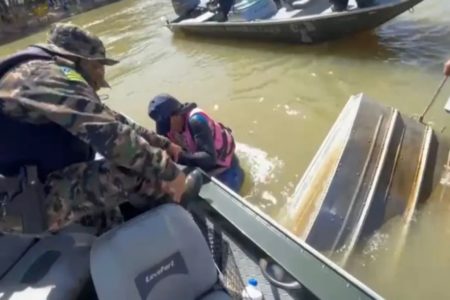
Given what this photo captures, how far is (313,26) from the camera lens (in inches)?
311

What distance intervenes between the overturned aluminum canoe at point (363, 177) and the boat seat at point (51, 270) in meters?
1.63

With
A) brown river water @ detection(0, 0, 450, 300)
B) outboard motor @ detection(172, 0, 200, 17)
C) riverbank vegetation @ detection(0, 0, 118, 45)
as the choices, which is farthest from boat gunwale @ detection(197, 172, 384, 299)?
riverbank vegetation @ detection(0, 0, 118, 45)

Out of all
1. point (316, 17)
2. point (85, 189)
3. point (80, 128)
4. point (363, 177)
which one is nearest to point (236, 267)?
point (85, 189)

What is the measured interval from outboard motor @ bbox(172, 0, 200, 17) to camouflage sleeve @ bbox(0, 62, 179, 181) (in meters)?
8.96

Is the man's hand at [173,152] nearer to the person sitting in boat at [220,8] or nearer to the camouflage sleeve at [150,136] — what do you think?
the camouflage sleeve at [150,136]

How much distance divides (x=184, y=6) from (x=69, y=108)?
9.18 metres

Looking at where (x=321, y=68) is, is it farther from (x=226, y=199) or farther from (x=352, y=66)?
(x=226, y=199)

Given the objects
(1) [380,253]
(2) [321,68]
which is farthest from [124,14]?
(1) [380,253]

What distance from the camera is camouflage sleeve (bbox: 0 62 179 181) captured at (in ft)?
6.31

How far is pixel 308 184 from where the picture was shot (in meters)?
3.86

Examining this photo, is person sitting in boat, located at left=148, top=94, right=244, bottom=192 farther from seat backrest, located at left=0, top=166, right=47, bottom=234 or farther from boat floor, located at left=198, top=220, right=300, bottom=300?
seat backrest, located at left=0, top=166, right=47, bottom=234

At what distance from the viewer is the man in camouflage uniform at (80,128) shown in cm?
194

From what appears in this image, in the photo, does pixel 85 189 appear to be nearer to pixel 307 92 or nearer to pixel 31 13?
pixel 307 92

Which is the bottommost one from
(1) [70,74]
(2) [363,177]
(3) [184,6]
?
(2) [363,177]
